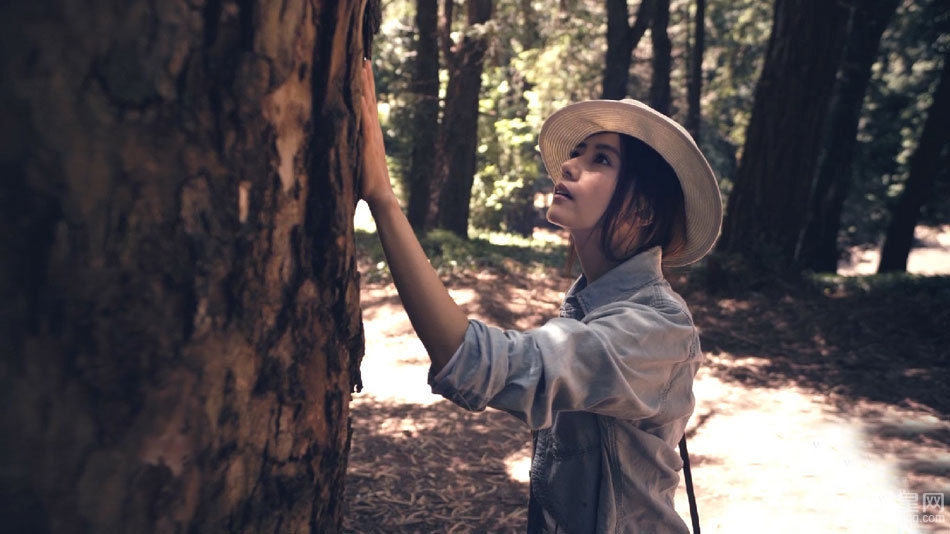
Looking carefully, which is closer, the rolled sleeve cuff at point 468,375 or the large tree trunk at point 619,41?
the rolled sleeve cuff at point 468,375

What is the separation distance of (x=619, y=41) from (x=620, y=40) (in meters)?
0.02

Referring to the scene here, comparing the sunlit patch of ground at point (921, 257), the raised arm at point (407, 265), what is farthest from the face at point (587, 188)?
the sunlit patch of ground at point (921, 257)

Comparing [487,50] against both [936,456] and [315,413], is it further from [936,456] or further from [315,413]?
[315,413]

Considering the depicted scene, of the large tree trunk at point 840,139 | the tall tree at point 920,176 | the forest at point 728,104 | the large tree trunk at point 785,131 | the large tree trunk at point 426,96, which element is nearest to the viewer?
the large tree trunk at point 785,131

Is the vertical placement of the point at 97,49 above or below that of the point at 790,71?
below

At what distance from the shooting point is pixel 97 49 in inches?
41.8

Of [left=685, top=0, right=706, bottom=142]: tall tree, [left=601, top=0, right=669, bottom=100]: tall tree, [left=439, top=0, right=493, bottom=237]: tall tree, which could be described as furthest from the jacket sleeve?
[left=685, top=0, right=706, bottom=142]: tall tree

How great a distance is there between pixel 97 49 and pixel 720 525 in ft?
12.6

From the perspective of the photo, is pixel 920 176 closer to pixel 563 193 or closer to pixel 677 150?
pixel 677 150

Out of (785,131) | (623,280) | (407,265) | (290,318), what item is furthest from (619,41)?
(290,318)

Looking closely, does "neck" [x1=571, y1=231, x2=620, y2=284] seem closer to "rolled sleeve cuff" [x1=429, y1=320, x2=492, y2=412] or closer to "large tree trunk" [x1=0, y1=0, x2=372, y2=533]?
"rolled sleeve cuff" [x1=429, y1=320, x2=492, y2=412]

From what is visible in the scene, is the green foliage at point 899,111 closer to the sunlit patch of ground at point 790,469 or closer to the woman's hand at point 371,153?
the sunlit patch of ground at point 790,469

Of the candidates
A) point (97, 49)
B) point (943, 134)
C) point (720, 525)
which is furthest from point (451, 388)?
point (943, 134)

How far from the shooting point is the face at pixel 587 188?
7.48 feet
